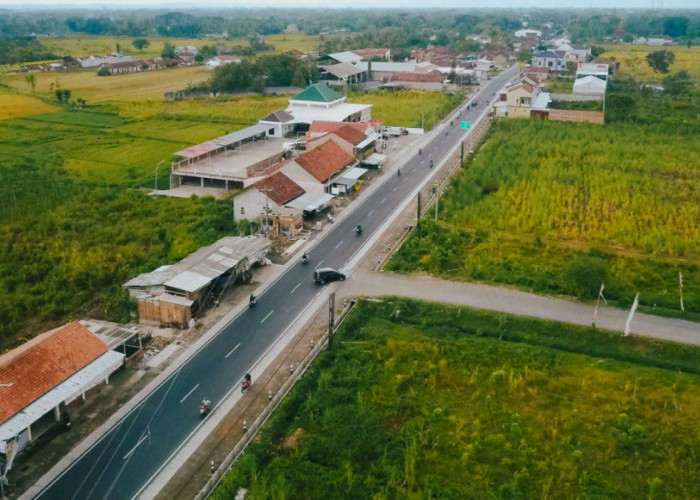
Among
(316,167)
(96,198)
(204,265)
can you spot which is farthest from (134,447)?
(316,167)

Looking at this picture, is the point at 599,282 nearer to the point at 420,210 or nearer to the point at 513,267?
the point at 513,267

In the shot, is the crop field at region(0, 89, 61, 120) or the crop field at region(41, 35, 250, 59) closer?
the crop field at region(0, 89, 61, 120)

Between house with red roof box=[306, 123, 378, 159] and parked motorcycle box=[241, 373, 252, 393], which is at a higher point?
house with red roof box=[306, 123, 378, 159]

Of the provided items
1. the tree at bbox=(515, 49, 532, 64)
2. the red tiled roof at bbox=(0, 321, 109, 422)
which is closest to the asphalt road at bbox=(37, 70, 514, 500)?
the red tiled roof at bbox=(0, 321, 109, 422)

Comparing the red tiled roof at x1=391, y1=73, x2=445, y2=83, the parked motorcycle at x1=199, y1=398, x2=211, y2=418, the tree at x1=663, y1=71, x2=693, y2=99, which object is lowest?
the parked motorcycle at x1=199, y1=398, x2=211, y2=418

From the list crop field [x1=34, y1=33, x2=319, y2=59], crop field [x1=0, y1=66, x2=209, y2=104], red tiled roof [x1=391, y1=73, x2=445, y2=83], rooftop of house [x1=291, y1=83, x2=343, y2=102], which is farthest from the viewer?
crop field [x1=34, y1=33, x2=319, y2=59]

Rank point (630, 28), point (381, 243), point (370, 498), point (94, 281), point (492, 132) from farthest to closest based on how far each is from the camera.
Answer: point (630, 28) < point (492, 132) < point (381, 243) < point (94, 281) < point (370, 498)

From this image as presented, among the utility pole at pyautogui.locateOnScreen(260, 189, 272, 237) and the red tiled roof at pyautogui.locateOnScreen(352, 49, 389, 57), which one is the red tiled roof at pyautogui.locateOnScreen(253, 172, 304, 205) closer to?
the utility pole at pyautogui.locateOnScreen(260, 189, 272, 237)

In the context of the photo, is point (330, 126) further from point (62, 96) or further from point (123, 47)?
point (123, 47)

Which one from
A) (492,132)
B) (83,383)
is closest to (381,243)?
(83,383)
